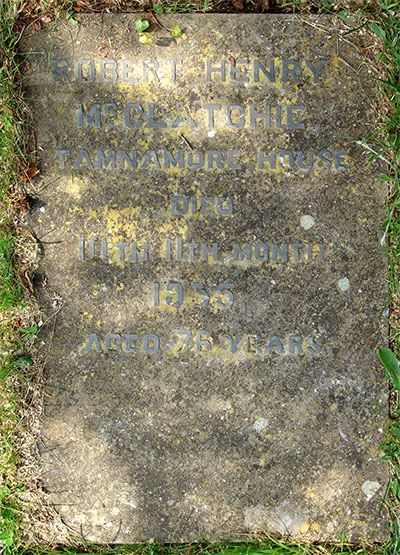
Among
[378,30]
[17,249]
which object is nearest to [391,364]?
[378,30]

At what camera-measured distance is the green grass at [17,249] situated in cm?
228

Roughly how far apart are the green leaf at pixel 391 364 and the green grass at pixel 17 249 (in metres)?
0.08

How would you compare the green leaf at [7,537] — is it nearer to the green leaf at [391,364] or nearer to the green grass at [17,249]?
the green grass at [17,249]

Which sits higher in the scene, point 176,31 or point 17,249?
point 176,31

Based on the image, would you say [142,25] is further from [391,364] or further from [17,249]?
[391,364]

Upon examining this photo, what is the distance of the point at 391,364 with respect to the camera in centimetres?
225

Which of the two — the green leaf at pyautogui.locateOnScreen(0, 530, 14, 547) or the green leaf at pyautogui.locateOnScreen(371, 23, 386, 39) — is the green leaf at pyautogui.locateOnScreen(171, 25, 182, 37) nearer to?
the green leaf at pyautogui.locateOnScreen(371, 23, 386, 39)

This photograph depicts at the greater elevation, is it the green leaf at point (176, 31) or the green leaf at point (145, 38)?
the green leaf at point (176, 31)

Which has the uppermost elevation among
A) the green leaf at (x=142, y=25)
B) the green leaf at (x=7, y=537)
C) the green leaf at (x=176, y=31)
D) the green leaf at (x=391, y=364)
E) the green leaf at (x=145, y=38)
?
the green leaf at (x=142, y=25)

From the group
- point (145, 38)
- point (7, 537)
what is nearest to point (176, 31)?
point (145, 38)

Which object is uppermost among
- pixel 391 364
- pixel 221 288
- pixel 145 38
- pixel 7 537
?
pixel 145 38

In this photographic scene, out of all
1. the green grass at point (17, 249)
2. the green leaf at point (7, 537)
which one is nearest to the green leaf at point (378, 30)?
the green grass at point (17, 249)

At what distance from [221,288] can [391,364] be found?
31.5 inches

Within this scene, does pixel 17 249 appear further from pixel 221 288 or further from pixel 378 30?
pixel 378 30
